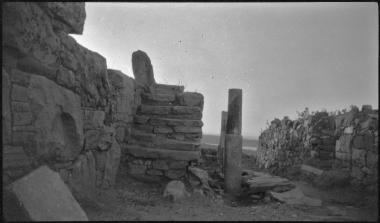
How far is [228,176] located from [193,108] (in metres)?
1.77

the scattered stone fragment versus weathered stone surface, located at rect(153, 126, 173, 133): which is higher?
weathered stone surface, located at rect(153, 126, 173, 133)

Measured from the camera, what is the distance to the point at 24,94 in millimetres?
3564

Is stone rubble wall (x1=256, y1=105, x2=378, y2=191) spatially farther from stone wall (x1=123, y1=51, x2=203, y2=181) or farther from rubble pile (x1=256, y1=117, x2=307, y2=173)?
stone wall (x1=123, y1=51, x2=203, y2=181)

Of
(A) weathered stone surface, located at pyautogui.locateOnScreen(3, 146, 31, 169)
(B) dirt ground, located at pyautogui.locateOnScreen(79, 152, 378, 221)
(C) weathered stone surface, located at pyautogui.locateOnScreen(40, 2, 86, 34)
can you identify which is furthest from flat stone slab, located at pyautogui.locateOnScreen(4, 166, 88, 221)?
(C) weathered stone surface, located at pyautogui.locateOnScreen(40, 2, 86, 34)

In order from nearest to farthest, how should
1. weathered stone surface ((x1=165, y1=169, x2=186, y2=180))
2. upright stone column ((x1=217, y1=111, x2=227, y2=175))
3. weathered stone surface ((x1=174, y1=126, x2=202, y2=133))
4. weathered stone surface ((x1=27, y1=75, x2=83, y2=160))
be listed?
weathered stone surface ((x1=27, y1=75, x2=83, y2=160)) → weathered stone surface ((x1=165, y1=169, x2=186, y2=180)) → weathered stone surface ((x1=174, y1=126, x2=202, y2=133)) → upright stone column ((x1=217, y1=111, x2=227, y2=175))

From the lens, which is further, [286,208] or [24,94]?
[286,208]

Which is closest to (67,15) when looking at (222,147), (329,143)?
(329,143)

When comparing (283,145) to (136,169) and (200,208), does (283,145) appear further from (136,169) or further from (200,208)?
(200,208)

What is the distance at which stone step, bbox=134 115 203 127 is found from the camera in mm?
7262

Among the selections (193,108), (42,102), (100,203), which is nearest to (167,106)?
(193,108)

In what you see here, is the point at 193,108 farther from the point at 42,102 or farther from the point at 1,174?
the point at 1,174

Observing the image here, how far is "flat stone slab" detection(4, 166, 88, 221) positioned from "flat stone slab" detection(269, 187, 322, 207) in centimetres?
390

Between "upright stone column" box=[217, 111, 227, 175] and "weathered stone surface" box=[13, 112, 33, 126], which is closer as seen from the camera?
"weathered stone surface" box=[13, 112, 33, 126]

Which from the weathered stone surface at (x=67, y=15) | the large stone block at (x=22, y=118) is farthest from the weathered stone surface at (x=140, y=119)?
the large stone block at (x=22, y=118)
